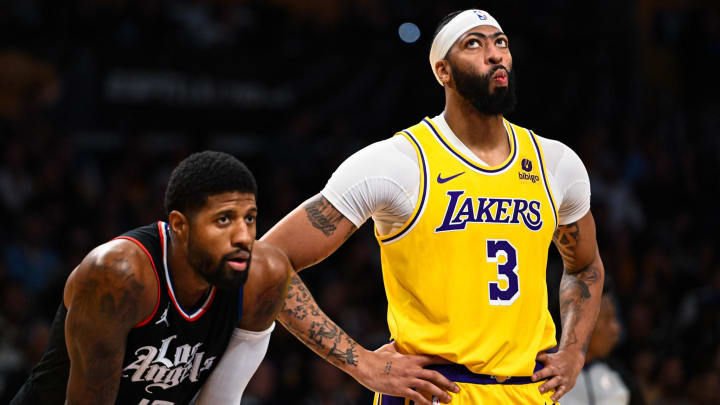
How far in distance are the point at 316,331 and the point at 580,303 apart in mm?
1212

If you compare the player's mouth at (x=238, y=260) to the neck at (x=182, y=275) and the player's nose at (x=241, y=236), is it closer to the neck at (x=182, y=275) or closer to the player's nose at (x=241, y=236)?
the player's nose at (x=241, y=236)

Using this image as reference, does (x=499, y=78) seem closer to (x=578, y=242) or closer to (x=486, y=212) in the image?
(x=486, y=212)

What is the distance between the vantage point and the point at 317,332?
11.7ft

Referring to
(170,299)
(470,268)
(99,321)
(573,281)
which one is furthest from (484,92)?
(99,321)

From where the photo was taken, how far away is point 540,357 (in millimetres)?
3625

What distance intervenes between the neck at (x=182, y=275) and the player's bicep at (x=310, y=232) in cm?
53

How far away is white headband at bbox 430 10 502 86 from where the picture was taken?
376 centimetres

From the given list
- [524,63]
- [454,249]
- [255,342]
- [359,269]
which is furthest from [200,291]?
[524,63]

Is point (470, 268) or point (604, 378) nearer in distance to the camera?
point (470, 268)

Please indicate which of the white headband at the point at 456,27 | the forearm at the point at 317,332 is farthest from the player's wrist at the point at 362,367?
the white headband at the point at 456,27

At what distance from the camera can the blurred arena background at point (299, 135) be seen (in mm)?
8078

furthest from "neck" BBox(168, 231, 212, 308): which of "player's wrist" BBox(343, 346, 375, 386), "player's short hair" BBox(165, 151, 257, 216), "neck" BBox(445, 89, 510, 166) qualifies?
"neck" BBox(445, 89, 510, 166)

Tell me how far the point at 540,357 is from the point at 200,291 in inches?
54.6

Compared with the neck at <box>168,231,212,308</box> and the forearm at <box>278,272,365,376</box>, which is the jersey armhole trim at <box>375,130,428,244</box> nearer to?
the forearm at <box>278,272,365,376</box>
